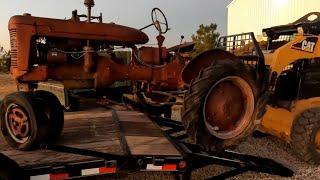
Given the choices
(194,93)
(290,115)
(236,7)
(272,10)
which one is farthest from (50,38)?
(236,7)

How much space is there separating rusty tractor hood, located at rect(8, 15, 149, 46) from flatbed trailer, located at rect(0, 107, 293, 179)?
3.77ft

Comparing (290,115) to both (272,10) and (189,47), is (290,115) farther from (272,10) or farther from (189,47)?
(272,10)

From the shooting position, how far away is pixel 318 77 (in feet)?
21.1

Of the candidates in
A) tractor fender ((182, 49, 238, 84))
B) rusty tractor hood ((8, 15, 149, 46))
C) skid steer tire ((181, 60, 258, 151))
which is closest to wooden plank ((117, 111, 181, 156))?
skid steer tire ((181, 60, 258, 151))

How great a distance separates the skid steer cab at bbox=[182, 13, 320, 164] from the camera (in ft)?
15.1

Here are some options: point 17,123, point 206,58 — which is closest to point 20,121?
point 17,123

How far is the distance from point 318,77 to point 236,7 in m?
26.4

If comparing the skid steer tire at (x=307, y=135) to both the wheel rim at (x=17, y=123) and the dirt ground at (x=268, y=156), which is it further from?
the wheel rim at (x=17, y=123)

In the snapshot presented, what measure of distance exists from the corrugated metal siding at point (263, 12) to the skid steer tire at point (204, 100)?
19.2 metres

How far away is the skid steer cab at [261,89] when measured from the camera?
15.1ft

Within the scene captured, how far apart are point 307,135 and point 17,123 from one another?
3.86m

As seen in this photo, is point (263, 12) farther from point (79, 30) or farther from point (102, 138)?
point (102, 138)

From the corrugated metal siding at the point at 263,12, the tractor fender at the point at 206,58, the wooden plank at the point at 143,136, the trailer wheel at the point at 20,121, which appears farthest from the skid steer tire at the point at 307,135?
the corrugated metal siding at the point at 263,12

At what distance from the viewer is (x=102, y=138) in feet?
16.1
